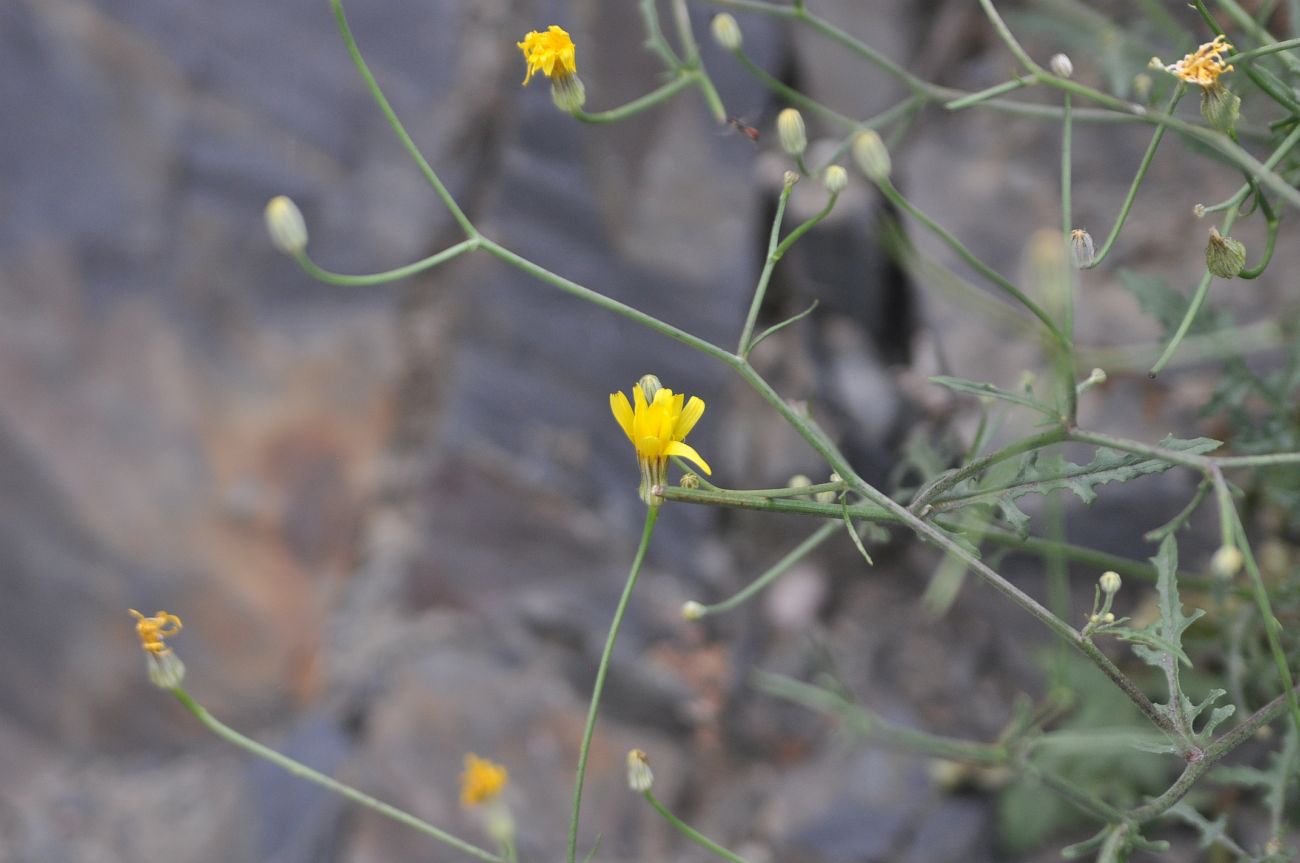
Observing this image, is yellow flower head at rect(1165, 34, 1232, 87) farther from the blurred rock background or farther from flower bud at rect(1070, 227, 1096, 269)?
the blurred rock background

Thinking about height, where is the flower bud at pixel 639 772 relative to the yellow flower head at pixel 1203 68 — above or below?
below

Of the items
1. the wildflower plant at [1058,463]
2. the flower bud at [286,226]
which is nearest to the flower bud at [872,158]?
the wildflower plant at [1058,463]

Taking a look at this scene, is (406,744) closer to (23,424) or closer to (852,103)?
(23,424)

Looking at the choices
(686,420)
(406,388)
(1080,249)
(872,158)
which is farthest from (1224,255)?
(406,388)

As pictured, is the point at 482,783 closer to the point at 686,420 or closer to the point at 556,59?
the point at 686,420

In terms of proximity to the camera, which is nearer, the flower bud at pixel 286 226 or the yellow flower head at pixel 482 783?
the flower bud at pixel 286 226

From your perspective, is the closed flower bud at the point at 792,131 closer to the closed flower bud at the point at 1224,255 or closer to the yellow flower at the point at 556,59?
the yellow flower at the point at 556,59
